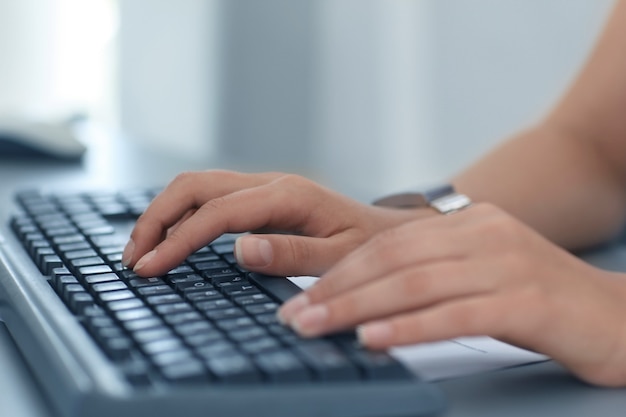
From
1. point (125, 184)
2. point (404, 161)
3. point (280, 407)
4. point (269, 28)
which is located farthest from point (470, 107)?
point (280, 407)

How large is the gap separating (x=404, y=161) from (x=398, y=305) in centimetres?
201

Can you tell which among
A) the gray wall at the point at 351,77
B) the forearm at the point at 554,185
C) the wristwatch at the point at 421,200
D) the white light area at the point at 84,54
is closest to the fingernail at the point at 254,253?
the wristwatch at the point at 421,200

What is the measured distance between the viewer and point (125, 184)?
1.14 meters

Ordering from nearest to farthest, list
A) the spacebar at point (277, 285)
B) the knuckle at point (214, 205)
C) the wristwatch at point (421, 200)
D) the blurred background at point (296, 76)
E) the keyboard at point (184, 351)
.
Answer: the keyboard at point (184, 351), the spacebar at point (277, 285), the knuckle at point (214, 205), the wristwatch at point (421, 200), the blurred background at point (296, 76)

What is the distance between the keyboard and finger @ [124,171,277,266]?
5cm

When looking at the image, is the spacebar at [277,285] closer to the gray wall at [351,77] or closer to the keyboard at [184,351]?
the keyboard at [184,351]

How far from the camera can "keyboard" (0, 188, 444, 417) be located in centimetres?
42

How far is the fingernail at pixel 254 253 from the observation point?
2.01ft

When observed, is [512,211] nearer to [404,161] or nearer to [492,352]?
[492,352]

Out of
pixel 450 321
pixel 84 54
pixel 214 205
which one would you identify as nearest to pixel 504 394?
pixel 450 321

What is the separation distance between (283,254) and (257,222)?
0.06 metres

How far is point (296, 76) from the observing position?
9.18 feet

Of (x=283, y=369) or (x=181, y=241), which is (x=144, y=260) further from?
(x=283, y=369)

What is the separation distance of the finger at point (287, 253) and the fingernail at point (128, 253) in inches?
3.0
